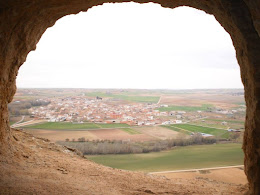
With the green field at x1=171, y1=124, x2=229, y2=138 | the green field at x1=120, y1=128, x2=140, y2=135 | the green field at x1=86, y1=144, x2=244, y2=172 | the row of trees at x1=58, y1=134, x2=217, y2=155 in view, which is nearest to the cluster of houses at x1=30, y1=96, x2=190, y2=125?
the green field at x1=120, y1=128, x2=140, y2=135

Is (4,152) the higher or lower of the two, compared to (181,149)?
higher

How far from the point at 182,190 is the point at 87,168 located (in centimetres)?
322

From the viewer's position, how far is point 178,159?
11484mm

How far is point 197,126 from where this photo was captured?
789 inches

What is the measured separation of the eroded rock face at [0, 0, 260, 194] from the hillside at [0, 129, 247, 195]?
0.84 meters

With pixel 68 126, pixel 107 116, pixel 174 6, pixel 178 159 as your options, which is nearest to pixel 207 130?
pixel 178 159

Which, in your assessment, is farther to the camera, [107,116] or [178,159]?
[107,116]

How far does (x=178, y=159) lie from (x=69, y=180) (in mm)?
7682

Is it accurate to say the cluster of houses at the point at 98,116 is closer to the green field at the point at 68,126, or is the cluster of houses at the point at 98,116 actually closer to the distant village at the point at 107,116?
the distant village at the point at 107,116

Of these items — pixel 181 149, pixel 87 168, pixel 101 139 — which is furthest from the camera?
pixel 101 139

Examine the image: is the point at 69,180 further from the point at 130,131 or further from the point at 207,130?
the point at 207,130

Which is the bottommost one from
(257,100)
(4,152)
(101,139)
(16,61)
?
(101,139)

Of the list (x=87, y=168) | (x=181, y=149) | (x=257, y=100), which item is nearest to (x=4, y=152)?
(x=87, y=168)

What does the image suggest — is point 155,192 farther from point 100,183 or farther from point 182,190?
point 100,183
